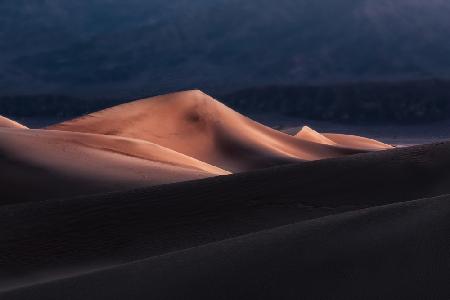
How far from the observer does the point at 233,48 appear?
186 ft

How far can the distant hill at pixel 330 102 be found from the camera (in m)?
44.1

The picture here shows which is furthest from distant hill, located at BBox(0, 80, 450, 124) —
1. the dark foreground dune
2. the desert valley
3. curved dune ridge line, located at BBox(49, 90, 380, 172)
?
the dark foreground dune

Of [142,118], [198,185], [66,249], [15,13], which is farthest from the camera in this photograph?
[15,13]

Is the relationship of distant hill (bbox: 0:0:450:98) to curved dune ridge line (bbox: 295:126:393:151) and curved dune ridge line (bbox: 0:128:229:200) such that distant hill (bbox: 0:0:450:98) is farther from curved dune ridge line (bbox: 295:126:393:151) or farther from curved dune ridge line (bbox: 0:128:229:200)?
curved dune ridge line (bbox: 0:128:229:200)

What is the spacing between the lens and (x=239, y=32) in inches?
2287

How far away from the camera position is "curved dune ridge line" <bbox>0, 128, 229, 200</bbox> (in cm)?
839

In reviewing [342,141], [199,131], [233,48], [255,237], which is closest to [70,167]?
[255,237]

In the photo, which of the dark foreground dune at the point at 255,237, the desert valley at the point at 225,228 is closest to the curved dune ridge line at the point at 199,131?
the desert valley at the point at 225,228

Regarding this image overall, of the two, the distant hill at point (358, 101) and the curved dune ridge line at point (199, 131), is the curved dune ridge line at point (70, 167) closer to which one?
the curved dune ridge line at point (199, 131)

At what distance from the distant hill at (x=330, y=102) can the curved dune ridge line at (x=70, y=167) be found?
34.4 m

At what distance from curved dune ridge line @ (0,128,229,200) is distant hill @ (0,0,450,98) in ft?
126

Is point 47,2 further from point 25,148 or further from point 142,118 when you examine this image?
point 25,148

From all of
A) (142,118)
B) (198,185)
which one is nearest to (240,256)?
(198,185)

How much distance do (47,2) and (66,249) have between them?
229 ft
